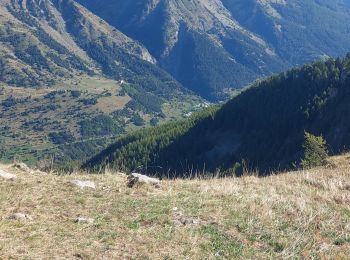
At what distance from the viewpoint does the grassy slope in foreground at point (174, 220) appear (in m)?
11.9

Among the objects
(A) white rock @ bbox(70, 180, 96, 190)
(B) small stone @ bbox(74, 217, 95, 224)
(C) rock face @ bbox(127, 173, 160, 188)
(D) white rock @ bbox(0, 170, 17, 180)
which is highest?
(B) small stone @ bbox(74, 217, 95, 224)

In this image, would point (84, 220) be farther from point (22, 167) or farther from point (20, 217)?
point (22, 167)

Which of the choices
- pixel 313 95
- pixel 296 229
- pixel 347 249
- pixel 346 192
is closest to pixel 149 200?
pixel 296 229

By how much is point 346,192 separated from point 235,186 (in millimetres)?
4477

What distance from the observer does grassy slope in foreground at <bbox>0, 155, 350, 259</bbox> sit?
39.0 ft

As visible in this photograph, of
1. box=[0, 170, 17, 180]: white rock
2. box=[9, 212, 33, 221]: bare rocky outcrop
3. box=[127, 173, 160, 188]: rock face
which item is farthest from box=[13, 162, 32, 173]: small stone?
box=[9, 212, 33, 221]: bare rocky outcrop

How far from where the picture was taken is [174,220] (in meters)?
14.1

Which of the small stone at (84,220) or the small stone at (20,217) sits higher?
the small stone at (84,220)

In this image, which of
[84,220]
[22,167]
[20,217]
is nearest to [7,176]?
[22,167]

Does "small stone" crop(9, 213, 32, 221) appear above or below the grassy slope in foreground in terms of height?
below

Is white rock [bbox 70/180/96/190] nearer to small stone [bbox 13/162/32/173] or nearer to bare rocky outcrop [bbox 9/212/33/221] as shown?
bare rocky outcrop [bbox 9/212/33/221]

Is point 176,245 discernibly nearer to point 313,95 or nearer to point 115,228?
point 115,228

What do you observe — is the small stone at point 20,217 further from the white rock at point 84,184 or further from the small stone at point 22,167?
the small stone at point 22,167

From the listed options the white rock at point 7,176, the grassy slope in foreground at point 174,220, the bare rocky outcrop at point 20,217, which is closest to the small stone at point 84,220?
the grassy slope in foreground at point 174,220
